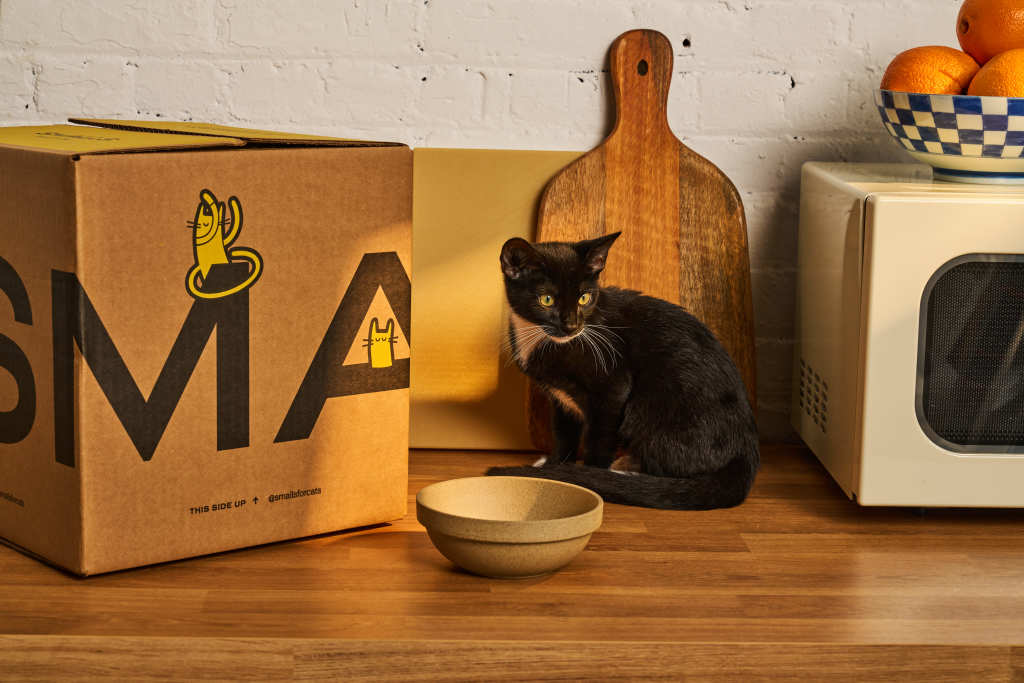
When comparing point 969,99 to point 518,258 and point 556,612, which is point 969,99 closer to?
point 518,258

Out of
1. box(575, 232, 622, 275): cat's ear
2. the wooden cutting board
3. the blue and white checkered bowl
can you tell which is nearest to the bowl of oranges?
the blue and white checkered bowl

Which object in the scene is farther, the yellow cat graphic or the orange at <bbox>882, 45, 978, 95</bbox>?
the orange at <bbox>882, 45, 978, 95</bbox>

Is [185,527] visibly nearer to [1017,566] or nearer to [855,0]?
[1017,566]

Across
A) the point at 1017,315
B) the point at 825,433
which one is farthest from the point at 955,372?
the point at 825,433

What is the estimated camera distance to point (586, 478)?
3.97 feet

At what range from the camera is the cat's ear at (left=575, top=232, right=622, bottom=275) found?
1235 mm

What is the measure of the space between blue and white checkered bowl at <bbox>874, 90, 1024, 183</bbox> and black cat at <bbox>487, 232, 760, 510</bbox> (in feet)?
1.12

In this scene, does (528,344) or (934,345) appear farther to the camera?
(528,344)

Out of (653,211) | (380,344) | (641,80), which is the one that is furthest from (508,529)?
(641,80)

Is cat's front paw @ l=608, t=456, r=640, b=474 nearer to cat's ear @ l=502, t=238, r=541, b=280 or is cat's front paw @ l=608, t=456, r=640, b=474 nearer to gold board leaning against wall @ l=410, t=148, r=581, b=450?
gold board leaning against wall @ l=410, t=148, r=581, b=450

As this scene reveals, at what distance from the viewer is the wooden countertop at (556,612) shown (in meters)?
0.84

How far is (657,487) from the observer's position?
1.21 meters

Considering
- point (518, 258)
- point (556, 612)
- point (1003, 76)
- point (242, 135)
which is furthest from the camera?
point (518, 258)

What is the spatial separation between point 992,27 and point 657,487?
67cm
